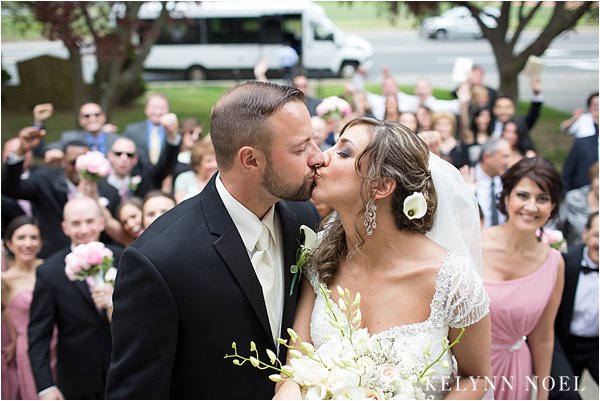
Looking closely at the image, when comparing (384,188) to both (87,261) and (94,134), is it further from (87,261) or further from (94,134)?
(94,134)

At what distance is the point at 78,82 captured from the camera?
1264cm

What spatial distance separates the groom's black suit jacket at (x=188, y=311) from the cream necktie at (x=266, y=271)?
7 centimetres

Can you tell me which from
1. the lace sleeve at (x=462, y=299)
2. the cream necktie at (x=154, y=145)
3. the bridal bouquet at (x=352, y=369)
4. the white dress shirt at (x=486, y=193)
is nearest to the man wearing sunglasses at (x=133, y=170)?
the cream necktie at (x=154, y=145)

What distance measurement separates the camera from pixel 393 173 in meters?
3.03

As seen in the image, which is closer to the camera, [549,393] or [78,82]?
[549,393]

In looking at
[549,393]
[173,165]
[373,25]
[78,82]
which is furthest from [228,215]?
[373,25]

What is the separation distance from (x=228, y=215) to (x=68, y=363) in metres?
2.35

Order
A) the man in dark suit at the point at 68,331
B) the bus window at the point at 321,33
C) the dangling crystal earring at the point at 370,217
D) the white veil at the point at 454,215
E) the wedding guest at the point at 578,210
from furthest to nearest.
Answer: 1. the bus window at the point at 321,33
2. the wedding guest at the point at 578,210
3. the man in dark suit at the point at 68,331
4. the white veil at the point at 454,215
5. the dangling crystal earring at the point at 370,217

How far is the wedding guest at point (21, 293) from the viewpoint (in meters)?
5.27

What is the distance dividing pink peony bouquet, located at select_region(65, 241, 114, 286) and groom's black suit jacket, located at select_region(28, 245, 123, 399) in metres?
0.15

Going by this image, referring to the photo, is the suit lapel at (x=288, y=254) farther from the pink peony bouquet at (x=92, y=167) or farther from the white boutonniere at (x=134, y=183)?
the white boutonniere at (x=134, y=183)

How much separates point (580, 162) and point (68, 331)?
18.3ft

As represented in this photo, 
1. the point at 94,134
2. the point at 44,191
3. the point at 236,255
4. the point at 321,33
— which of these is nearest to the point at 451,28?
the point at 321,33

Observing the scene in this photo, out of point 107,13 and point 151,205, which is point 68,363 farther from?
point 107,13
